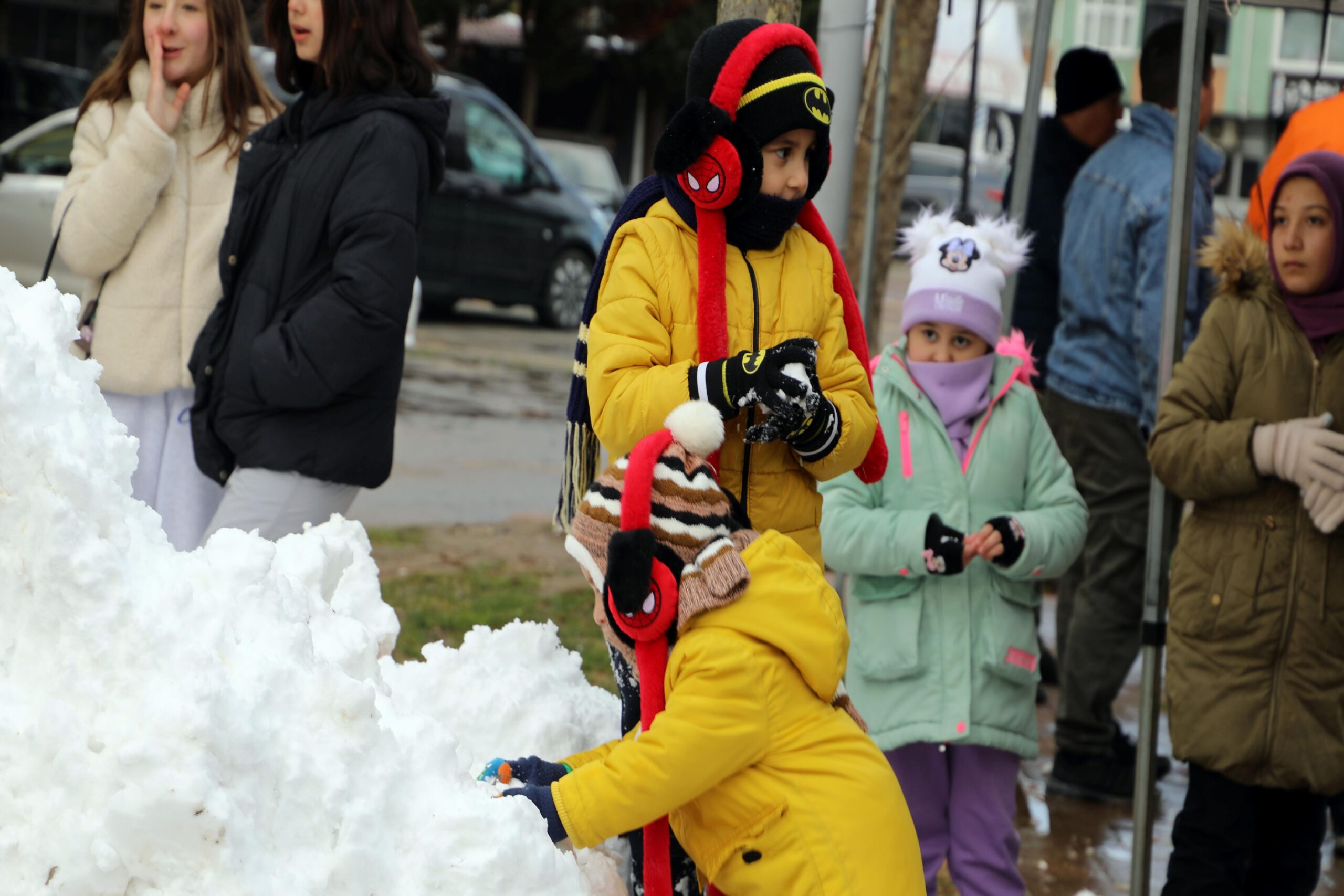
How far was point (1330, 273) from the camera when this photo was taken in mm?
3094

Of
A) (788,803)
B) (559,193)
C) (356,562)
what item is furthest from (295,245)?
(559,193)

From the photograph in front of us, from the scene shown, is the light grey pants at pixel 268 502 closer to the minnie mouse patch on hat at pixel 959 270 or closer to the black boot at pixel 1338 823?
the minnie mouse patch on hat at pixel 959 270

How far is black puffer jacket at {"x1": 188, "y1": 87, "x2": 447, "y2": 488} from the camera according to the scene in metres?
3.12

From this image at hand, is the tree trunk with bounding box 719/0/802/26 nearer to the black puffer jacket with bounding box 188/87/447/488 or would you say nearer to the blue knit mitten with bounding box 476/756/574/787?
the black puffer jacket with bounding box 188/87/447/488

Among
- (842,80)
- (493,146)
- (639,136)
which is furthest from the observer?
(639,136)

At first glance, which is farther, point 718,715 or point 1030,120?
point 1030,120

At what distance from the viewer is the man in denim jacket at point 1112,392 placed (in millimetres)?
4422

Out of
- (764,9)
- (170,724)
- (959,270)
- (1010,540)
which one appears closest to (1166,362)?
(959,270)

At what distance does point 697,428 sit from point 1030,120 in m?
3.15

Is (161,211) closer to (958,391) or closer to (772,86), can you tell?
(772,86)

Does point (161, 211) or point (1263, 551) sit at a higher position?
point (161, 211)

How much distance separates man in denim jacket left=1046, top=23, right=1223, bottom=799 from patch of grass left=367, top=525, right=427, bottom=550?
9.98 feet

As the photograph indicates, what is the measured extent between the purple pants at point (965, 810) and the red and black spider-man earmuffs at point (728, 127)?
3.69ft

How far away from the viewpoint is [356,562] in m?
2.31
